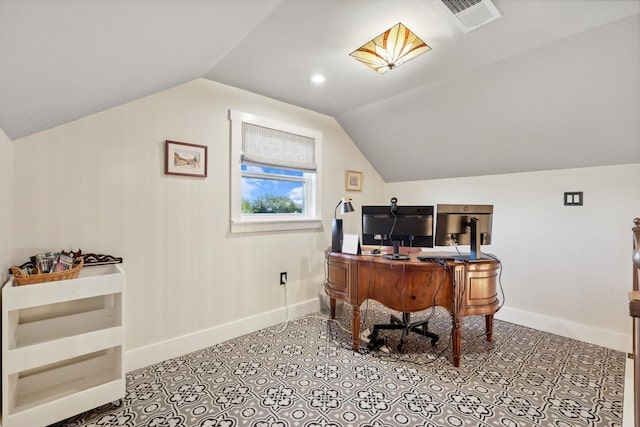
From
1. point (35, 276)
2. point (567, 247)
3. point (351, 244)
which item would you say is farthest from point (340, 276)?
point (567, 247)

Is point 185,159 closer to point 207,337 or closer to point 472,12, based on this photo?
point 207,337

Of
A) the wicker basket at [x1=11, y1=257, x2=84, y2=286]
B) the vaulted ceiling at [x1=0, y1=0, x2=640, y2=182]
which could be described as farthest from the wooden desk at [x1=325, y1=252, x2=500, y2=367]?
the wicker basket at [x1=11, y1=257, x2=84, y2=286]

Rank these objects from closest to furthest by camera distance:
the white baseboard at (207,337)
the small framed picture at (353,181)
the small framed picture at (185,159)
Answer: the white baseboard at (207,337) < the small framed picture at (185,159) < the small framed picture at (353,181)

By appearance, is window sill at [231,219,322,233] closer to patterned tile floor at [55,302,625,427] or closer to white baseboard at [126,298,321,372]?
white baseboard at [126,298,321,372]

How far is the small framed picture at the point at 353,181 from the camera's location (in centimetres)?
380

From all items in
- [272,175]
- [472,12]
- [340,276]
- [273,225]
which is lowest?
[340,276]

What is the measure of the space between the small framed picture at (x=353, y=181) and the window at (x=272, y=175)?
537mm

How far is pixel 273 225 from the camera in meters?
3.07

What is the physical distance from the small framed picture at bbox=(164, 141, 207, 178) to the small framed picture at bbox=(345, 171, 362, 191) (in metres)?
1.83

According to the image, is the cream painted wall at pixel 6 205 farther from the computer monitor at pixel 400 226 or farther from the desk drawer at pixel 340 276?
the computer monitor at pixel 400 226

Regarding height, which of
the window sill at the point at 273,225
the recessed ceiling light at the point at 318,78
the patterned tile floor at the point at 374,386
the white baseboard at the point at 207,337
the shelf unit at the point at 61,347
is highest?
the recessed ceiling light at the point at 318,78

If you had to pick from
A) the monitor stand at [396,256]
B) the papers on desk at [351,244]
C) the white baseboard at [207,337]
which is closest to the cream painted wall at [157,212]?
the white baseboard at [207,337]

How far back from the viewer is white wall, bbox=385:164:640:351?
2.55 metres

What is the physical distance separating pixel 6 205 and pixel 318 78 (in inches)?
90.2
